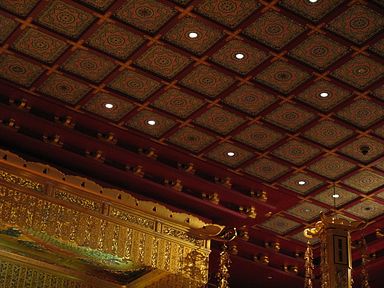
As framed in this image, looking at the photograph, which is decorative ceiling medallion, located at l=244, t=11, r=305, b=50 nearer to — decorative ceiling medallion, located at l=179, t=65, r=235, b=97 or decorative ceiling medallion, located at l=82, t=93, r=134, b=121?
decorative ceiling medallion, located at l=179, t=65, r=235, b=97

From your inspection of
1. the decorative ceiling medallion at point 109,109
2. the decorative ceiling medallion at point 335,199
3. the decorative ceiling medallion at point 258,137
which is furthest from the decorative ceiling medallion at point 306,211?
the decorative ceiling medallion at point 109,109

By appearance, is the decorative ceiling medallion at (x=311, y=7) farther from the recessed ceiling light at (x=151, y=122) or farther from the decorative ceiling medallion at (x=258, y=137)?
the recessed ceiling light at (x=151, y=122)

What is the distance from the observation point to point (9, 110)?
840 cm

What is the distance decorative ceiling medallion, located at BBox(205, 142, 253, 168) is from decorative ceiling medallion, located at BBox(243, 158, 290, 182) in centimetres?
13

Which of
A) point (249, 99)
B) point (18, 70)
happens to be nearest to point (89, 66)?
point (18, 70)

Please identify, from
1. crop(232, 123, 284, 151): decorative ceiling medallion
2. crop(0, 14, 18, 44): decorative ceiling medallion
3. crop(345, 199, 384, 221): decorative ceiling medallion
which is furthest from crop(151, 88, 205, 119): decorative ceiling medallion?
crop(345, 199, 384, 221): decorative ceiling medallion

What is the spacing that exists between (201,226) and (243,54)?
267 centimetres

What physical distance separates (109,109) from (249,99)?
142cm

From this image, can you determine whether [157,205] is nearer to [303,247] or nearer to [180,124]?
[180,124]

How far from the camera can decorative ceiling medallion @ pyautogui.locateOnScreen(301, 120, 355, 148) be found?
8.55m

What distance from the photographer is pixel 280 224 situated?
10.4m

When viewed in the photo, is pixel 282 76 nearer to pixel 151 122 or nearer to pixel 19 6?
pixel 151 122

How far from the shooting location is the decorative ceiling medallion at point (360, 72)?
7.63m

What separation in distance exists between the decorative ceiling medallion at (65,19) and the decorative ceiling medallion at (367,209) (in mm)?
4139
